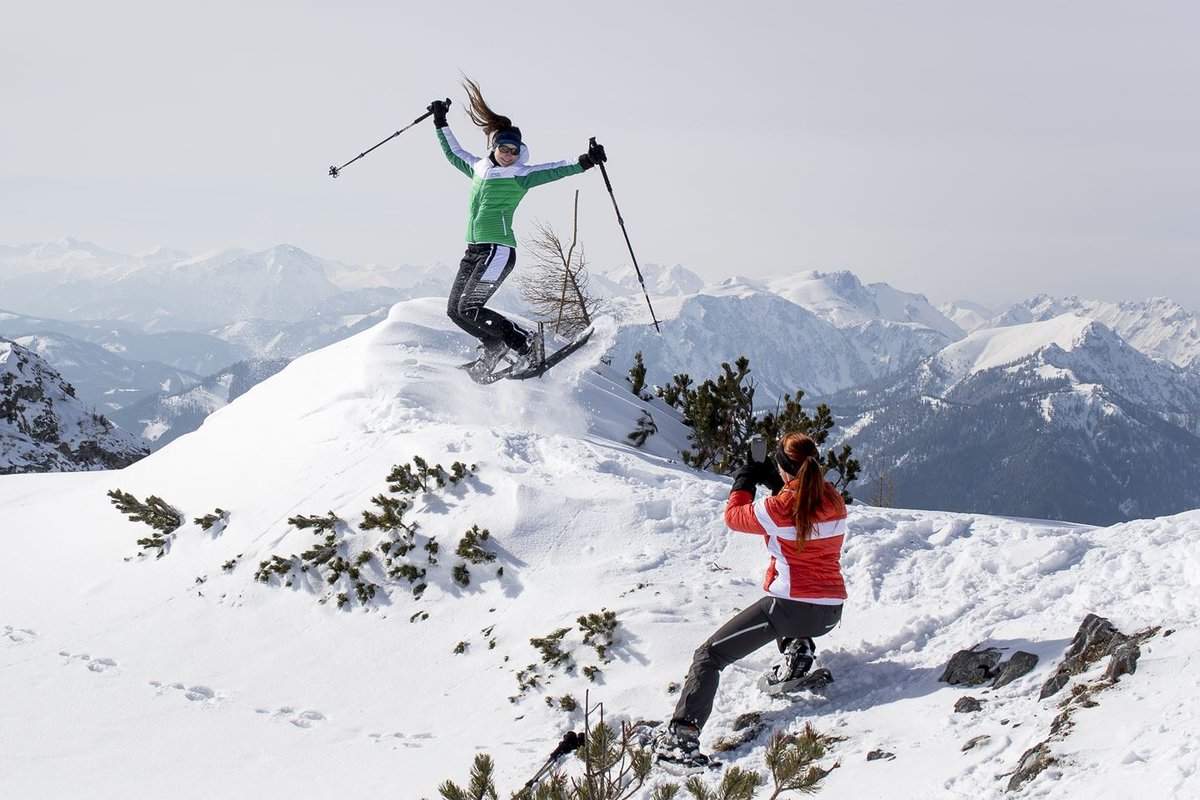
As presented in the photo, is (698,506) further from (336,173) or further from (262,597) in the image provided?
(336,173)

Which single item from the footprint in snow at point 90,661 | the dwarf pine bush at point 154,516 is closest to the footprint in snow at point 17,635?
the footprint in snow at point 90,661

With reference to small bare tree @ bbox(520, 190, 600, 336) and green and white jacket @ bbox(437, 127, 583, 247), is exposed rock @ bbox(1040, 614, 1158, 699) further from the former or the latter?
small bare tree @ bbox(520, 190, 600, 336)

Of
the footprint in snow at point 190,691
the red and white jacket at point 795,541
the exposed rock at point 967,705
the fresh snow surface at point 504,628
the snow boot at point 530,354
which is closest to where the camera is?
the fresh snow surface at point 504,628

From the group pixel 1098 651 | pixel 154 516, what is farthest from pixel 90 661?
pixel 1098 651

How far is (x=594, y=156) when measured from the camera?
10.5 metres

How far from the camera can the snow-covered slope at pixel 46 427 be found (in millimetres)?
58428

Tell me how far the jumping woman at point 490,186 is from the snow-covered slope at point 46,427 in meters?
58.5

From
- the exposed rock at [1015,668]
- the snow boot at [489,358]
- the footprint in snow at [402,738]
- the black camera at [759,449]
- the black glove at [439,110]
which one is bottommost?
the footprint in snow at [402,738]

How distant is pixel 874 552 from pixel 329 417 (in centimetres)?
1056

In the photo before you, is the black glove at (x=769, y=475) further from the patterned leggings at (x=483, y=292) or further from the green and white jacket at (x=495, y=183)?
the patterned leggings at (x=483, y=292)

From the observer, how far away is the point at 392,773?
7.11 metres

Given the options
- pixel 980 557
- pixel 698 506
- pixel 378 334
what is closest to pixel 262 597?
pixel 698 506

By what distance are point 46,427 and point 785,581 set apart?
245 feet

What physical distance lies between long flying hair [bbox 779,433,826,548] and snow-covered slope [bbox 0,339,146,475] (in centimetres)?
6486
